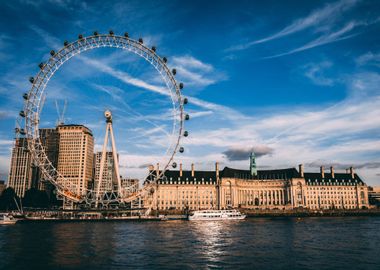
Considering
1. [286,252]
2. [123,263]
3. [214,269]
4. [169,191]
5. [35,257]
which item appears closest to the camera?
[214,269]

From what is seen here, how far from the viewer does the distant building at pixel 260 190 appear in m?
173

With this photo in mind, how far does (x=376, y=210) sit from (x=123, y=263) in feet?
554

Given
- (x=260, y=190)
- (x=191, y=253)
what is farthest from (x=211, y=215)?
(x=191, y=253)

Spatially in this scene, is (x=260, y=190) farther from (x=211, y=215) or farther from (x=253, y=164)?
(x=211, y=215)

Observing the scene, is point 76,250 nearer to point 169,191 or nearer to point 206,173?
Answer: point 169,191

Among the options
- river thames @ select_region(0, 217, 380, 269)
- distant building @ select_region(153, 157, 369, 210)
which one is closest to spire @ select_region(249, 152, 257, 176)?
distant building @ select_region(153, 157, 369, 210)

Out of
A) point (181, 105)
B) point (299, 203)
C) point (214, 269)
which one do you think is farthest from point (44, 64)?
point (299, 203)

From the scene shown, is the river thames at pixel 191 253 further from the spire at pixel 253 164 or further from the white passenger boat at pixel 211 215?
the spire at pixel 253 164

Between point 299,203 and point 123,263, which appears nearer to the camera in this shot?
point 123,263

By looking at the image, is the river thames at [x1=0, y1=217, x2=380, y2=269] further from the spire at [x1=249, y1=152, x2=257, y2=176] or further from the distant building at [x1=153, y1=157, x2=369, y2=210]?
the spire at [x1=249, y1=152, x2=257, y2=176]

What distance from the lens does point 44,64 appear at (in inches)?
2901

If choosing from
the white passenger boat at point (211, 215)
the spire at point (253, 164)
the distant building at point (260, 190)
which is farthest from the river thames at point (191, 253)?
the spire at point (253, 164)

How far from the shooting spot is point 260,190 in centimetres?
19250

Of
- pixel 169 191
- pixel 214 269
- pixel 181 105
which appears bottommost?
pixel 214 269
